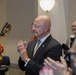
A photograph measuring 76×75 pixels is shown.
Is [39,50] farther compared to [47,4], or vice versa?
[47,4]

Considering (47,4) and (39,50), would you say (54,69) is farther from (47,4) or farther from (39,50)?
(47,4)

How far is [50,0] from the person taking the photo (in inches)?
155

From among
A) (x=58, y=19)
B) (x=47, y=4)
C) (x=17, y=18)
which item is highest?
(x=47, y=4)

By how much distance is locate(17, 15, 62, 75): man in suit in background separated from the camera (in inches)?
73.2

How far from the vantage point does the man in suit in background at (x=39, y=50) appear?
73.2 inches

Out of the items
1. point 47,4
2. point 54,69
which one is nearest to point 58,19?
point 47,4

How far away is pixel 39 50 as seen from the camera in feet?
6.49

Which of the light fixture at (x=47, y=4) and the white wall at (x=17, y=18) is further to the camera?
the white wall at (x=17, y=18)

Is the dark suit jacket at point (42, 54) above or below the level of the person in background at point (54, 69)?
below

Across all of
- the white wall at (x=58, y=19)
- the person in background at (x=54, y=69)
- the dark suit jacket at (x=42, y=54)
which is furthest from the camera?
the white wall at (x=58, y=19)

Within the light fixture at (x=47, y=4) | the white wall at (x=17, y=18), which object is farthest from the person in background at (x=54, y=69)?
the white wall at (x=17, y=18)

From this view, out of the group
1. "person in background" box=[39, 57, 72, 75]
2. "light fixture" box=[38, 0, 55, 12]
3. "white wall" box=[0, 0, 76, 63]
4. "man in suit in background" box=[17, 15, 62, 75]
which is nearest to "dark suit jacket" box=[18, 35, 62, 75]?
"man in suit in background" box=[17, 15, 62, 75]

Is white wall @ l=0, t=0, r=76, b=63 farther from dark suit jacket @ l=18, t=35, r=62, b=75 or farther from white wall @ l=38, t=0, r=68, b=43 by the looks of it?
dark suit jacket @ l=18, t=35, r=62, b=75

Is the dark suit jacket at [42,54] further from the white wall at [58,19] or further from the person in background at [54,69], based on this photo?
the white wall at [58,19]
